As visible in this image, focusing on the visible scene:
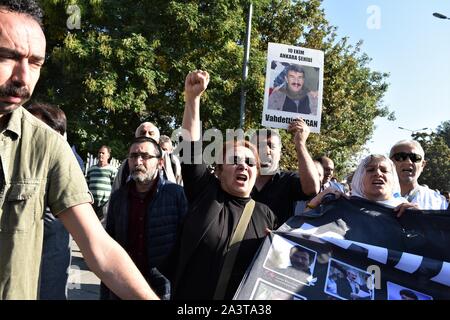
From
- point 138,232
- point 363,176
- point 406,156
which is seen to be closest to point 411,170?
point 406,156

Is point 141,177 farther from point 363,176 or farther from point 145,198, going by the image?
point 363,176

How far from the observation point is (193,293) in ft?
8.23

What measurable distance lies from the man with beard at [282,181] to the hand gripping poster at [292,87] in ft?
1.94

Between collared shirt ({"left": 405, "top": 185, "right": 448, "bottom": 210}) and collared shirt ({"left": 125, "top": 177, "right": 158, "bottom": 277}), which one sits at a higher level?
collared shirt ({"left": 405, "top": 185, "right": 448, "bottom": 210})

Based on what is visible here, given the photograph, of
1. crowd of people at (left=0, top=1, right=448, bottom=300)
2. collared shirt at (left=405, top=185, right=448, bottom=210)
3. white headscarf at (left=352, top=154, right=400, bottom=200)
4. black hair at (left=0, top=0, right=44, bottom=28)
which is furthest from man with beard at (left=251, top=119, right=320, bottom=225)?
black hair at (left=0, top=0, right=44, bottom=28)

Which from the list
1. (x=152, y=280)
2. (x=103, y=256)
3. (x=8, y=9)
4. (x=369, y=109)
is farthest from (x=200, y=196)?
(x=369, y=109)

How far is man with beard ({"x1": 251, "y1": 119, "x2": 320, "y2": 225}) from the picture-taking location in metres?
3.37

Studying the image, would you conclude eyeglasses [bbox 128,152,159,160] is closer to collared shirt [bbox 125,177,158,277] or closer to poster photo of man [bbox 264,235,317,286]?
collared shirt [bbox 125,177,158,277]

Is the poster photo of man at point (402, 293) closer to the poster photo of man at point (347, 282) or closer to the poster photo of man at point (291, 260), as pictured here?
the poster photo of man at point (347, 282)

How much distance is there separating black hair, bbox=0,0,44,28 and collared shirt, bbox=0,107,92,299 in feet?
1.05

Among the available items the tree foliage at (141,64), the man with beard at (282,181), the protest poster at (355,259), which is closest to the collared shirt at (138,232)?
the man with beard at (282,181)

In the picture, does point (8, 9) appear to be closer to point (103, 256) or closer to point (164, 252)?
point (103, 256)

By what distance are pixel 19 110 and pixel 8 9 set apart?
0.33 m

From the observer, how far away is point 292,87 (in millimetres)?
4520
